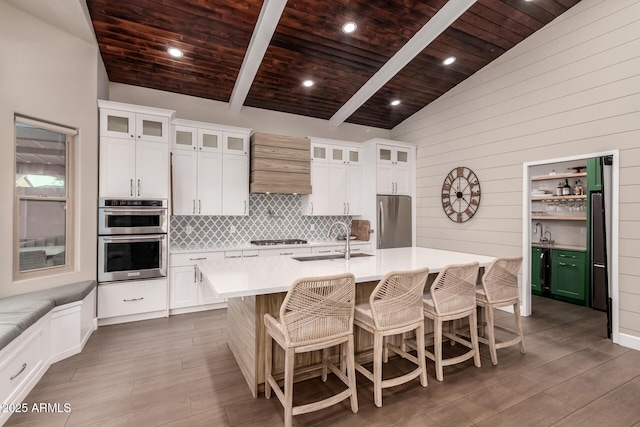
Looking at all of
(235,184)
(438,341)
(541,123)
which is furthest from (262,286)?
(541,123)

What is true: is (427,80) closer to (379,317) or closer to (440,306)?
(440,306)

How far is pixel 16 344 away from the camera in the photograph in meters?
2.15

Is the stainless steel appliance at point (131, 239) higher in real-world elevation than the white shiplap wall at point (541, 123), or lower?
lower

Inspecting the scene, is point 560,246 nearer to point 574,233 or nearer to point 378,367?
point 574,233

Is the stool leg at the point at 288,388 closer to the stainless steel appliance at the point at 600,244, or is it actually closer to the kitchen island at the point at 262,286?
the kitchen island at the point at 262,286

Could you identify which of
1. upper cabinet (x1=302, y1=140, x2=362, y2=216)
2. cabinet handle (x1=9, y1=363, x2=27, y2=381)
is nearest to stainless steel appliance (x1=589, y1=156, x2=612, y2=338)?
upper cabinet (x1=302, y1=140, x2=362, y2=216)

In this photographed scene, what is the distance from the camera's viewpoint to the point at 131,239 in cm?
375

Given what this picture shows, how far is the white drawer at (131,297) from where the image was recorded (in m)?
3.63

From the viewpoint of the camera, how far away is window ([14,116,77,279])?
293 cm

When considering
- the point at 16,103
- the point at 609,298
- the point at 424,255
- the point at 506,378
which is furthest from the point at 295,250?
the point at 609,298

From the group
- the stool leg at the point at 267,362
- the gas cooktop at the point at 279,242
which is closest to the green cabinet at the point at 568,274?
the gas cooktop at the point at 279,242

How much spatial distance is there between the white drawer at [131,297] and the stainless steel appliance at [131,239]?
0.09m

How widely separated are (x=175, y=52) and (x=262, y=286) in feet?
10.8

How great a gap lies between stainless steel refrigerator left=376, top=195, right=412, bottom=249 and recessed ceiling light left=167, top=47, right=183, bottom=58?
3.67m
